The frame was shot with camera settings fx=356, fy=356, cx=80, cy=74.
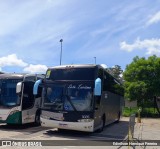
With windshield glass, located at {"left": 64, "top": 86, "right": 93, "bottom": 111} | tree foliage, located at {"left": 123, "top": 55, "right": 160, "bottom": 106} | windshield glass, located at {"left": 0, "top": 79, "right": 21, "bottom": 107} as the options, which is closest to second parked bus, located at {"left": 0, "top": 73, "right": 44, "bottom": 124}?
windshield glass, located at {"left": 0, "top": 79, "right": 21, "bottom": 107}

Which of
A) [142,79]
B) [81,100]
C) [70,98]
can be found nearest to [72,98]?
[70,98]

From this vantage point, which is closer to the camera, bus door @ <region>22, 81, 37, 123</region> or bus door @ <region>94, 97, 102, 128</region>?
bus door @ <region>94, 97, 102, 128</region>

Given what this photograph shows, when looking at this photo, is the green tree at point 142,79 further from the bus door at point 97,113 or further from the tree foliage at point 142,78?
the bus door at point 97,113

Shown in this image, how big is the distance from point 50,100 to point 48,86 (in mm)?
713

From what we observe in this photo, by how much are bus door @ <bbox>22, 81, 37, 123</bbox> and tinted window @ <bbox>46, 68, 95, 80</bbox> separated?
9.15 feet

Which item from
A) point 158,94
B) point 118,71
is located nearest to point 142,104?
point 158,94

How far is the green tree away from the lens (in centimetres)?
4034

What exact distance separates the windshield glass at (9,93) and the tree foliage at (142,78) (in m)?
23.2

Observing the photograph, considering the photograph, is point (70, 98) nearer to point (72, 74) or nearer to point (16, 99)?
point (72, 74)

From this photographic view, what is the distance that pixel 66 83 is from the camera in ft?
55.1

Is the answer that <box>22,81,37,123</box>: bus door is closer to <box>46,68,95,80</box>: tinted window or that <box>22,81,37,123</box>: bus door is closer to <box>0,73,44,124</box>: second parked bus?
<box>0,73,44,124</box>: second parked bus

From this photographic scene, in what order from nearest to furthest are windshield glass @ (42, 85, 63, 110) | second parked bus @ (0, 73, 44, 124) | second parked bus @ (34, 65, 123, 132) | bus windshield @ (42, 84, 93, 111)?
1. second parked bus @ (34, 65, 123, 132)
2. bus windshield @ (42, 84, 93, 111)
3. windshield glass @ (42, 85, 63, 110)
4. second parked bus @ (0, 73, 44, 124)

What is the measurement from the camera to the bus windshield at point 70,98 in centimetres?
1639

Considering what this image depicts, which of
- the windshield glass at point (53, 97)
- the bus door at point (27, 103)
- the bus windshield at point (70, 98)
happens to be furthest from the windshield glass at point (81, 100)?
the bus door at point (27, 103)
